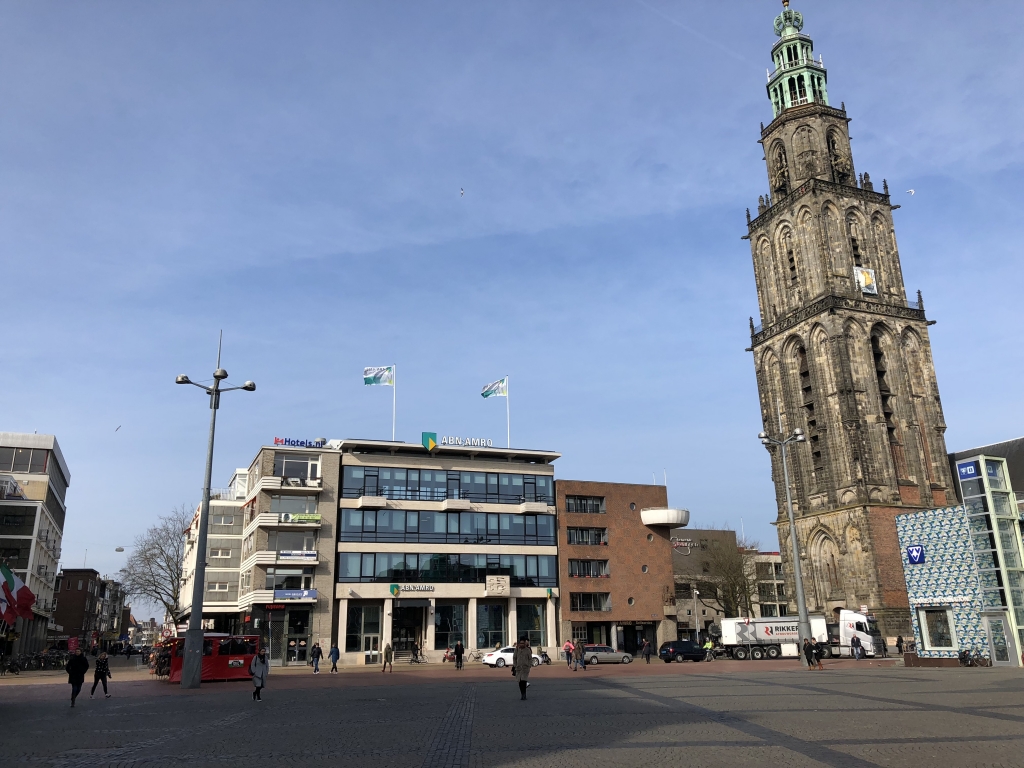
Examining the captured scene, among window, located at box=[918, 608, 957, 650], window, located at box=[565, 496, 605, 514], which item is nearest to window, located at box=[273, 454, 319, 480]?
window, located at box=[565, 496, 605, 514]

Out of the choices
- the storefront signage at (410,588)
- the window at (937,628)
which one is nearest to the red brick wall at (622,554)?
the storefront signage at (410,588)

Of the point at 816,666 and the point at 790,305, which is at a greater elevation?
the point at 790,305

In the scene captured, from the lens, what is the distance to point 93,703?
2391 centimetres

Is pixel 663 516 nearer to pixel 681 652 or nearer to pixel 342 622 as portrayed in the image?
pixel 681 652

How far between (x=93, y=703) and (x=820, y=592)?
61454mm

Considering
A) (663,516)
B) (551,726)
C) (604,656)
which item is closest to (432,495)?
(604,656)

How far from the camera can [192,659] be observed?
29.1 meters

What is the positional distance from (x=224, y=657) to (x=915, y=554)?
35.4 meters

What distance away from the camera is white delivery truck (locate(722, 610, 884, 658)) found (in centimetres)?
5312

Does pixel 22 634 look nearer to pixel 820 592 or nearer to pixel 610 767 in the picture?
pixel 820 592

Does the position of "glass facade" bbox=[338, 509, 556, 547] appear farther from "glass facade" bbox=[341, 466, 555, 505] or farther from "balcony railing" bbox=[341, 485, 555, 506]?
"glass facade" bbox=[341, 466, 555, 505]

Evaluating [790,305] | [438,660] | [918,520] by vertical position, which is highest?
[790,305]

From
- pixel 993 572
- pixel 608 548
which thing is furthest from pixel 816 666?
pixel 608 548

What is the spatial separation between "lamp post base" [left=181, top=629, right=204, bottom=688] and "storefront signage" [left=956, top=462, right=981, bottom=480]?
3505 centimetres
